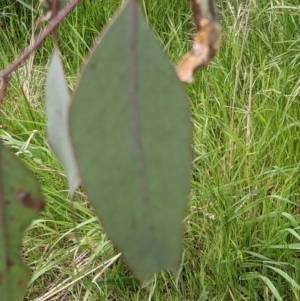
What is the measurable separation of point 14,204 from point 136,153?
57 mm

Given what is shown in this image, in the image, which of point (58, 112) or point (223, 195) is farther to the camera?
point (223, 195)

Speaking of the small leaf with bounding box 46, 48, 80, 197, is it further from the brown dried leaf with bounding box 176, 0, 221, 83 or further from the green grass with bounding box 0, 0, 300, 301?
the green grass with bounding box 0, 0, 300, 301

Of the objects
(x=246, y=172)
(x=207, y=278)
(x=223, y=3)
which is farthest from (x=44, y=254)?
(x=223, y=3)

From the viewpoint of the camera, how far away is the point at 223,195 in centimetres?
104

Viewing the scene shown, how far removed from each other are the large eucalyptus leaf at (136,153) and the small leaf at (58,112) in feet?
0.24

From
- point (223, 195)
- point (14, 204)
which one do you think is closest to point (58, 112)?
point (14, 204)

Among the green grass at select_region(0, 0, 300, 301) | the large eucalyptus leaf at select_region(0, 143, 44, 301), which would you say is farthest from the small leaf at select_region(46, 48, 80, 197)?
the green grass at select_region(0, 0, 300, 301)

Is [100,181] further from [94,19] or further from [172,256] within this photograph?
[94,19]

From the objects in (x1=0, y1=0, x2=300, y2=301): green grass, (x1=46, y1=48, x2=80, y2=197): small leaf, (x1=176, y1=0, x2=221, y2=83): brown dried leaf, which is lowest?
(x1=0, y1=0, x2=300, y2=301): green grass

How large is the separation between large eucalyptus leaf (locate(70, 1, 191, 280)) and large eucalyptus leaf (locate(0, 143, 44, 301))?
38mm

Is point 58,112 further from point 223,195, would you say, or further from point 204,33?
point 223,195

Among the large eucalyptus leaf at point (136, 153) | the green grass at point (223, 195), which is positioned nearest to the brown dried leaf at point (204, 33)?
the large eucalyptus leaf at point (136, 153)

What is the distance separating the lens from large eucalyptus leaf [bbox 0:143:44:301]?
0.20 m

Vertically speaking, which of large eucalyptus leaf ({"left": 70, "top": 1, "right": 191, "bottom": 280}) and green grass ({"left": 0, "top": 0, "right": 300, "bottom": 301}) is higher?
large eucalyptus leaf ({"left": 70, "top": 1, "right": 191, "bottom": 280})
